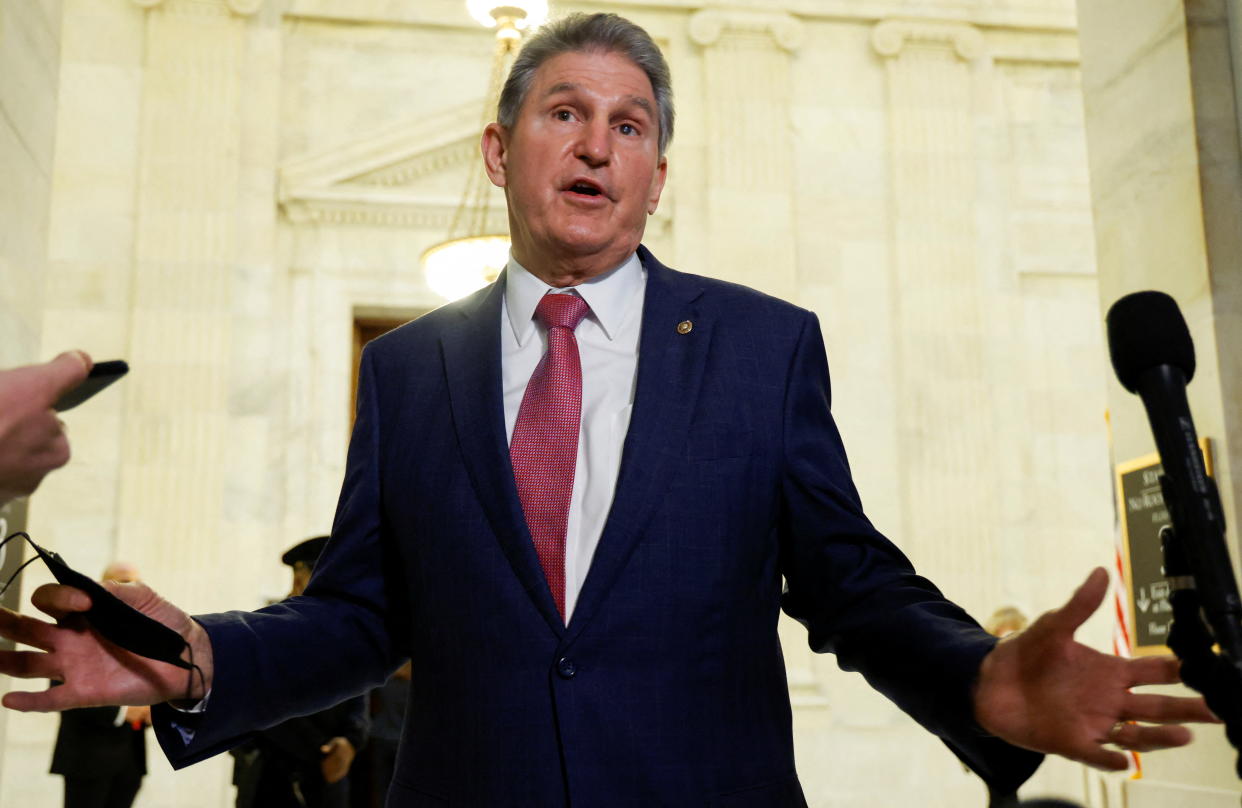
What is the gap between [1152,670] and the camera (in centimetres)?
144

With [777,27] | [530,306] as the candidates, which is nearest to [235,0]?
[777,27]

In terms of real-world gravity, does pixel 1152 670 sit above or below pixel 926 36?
below

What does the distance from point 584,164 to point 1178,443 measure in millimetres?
1220

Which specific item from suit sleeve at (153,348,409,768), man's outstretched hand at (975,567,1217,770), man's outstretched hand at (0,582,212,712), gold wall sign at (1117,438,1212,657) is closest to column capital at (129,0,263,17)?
gold wall sign at (1117,438,1212,657)

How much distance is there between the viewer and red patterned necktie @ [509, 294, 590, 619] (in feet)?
6.55

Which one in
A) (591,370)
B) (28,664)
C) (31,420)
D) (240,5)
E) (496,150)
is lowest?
(28,664)

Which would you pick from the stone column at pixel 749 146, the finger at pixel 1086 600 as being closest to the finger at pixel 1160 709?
the finger at pixel 1086 600

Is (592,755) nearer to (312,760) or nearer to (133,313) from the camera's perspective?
(312,760)

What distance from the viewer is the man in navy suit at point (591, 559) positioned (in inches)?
71.8

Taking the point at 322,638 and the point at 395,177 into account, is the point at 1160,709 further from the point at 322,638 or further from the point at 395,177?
the point at 395,177

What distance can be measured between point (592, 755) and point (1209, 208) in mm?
3987

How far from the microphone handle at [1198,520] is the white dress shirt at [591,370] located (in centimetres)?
89

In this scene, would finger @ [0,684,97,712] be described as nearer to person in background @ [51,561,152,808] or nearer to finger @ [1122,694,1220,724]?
finger @ [1122,694,1220,724]

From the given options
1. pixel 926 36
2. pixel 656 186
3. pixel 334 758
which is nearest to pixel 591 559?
pixel 656 186
